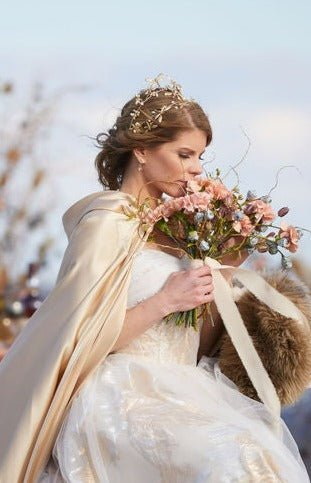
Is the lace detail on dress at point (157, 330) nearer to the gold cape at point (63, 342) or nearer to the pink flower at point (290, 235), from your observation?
the gold cape at point (63, 342)

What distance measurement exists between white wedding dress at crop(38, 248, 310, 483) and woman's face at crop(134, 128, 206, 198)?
0.28 m

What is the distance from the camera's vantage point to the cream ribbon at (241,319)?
5.05 m

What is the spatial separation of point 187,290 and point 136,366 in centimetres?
34

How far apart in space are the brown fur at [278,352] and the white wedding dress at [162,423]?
0.07 m

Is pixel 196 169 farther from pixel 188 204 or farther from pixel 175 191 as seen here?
pixel 188 204

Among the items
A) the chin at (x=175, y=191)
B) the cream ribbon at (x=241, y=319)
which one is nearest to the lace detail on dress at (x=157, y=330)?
the cream ribbon at (x=241, y=319)

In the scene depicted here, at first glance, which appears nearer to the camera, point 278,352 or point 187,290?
point 187,290

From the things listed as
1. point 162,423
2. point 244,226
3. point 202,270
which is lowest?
point 162,423

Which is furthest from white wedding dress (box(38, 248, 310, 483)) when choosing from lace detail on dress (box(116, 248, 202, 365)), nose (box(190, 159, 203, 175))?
nose (box(190, 159, 203, 175))

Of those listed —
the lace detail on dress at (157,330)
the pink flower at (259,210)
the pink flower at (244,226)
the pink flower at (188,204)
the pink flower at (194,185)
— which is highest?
the pink flower at (194,185)

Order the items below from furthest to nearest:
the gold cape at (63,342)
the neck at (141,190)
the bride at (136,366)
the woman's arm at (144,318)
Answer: the neck at (141,190) → the woman's arm at (144,318) → the gold cape at (63,342) → the bride at (136,366)

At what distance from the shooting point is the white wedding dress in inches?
172

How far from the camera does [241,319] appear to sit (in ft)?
16.8

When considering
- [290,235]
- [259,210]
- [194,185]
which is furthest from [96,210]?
A: [290,235]
